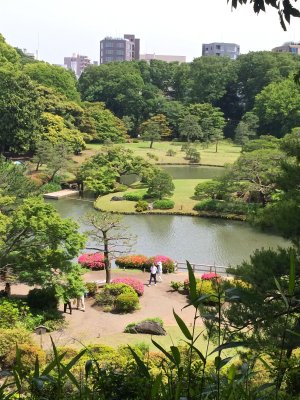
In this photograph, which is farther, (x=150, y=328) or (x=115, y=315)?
(x=115, y=315)

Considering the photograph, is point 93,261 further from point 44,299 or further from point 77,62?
point 77,62

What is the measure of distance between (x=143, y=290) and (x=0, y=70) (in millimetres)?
21680

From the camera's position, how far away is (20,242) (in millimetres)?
11977

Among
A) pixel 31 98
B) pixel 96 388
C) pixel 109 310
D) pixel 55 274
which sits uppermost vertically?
pixel 31 98

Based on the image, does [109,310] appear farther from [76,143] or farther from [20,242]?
[76,143]

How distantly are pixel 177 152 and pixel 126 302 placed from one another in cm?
2775

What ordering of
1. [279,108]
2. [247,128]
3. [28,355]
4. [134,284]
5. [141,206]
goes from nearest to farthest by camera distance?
[28,355] → [134,284] → [141,206] → [279,108] → [247,128]

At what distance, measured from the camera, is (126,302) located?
42.2 ft

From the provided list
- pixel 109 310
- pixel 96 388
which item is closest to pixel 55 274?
pixel 109 310

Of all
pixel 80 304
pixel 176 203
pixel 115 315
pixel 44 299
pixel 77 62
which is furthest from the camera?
pixel 77 62

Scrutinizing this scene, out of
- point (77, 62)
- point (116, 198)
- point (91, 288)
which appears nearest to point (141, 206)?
point (116, 198)

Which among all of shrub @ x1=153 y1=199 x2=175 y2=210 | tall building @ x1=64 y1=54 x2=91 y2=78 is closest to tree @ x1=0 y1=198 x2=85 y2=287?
shrub @ x1=153 y1=199 x2=175 y2=210

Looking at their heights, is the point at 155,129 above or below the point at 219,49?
below

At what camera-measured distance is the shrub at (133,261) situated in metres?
16.7
